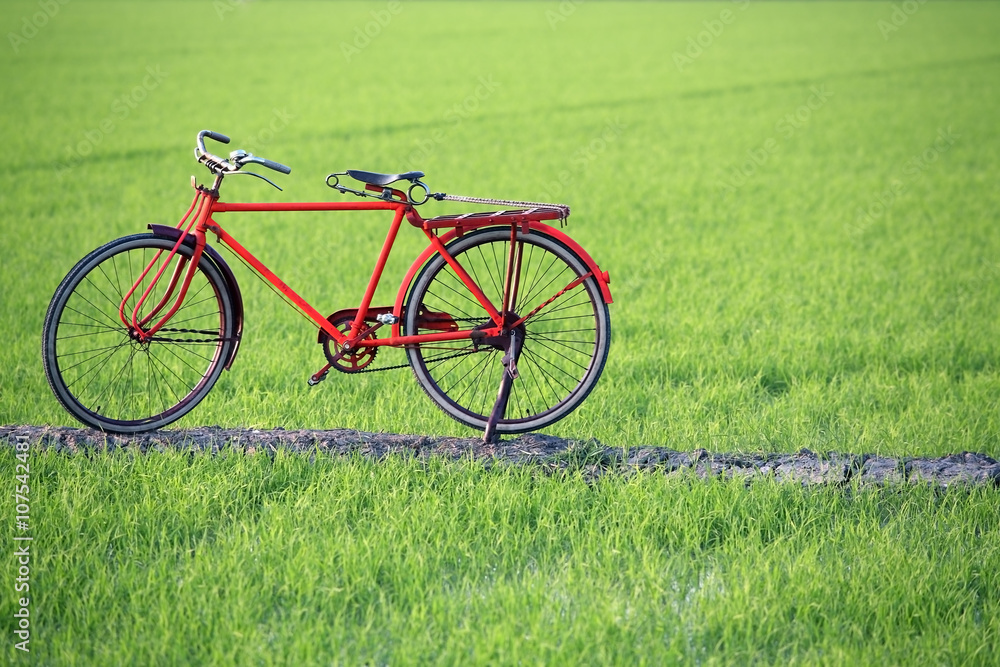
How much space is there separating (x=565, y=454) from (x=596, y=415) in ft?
2.68

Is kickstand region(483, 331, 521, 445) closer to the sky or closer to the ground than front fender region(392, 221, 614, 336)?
closer to the ground

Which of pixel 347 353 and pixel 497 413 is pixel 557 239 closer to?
pixel 497 413

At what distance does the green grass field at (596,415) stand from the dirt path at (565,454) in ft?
0.36

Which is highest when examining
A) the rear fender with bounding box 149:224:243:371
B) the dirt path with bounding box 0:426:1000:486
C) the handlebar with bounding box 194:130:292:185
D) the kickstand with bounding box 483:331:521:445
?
the handlebar with bounding box 194:130:292:185

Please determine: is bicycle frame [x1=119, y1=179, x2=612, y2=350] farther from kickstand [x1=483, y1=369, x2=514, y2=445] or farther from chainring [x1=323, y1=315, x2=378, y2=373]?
kickstand [x1=483, y1=369, x2=514, y2=445]

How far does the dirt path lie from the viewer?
3977 mm

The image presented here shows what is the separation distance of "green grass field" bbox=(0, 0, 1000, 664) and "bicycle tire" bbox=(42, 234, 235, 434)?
233mm

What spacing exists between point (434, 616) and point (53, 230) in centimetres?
704

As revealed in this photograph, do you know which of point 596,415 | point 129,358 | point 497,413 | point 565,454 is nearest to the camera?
point 565,454

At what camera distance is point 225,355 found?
430 centimetres

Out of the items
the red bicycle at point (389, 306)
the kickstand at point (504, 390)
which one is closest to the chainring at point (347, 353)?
the red bicycle at point (389, 306)

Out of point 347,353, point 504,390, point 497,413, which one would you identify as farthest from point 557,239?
point 347,353

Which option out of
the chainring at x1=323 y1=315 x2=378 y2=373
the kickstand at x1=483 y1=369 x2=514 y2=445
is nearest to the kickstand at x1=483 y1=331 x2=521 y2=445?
the kickstand at x1=483 y1=369 x2=514 y2=445

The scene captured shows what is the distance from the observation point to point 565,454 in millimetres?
4090
